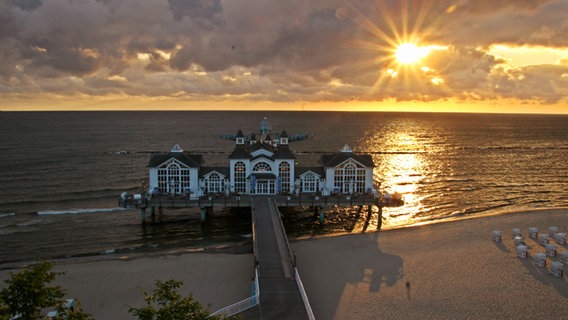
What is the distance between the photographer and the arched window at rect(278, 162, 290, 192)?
46938 mm

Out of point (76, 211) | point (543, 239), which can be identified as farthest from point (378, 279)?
point (76, 211)

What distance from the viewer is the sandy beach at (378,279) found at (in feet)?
85.1

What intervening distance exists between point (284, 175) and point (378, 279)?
19403 mm

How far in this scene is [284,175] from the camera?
155ft

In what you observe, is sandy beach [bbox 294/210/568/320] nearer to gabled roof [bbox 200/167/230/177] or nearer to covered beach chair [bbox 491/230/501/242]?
covered beach chair [bbox 491/230/501/242]

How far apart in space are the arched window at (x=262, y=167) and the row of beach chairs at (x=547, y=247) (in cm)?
2145

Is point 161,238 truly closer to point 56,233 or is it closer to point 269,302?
point 56,233

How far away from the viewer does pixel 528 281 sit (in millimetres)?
29344

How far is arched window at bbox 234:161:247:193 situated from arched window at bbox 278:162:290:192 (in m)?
3.56

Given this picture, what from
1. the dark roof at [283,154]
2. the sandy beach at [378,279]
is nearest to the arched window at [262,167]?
the dark roof at [283,154]

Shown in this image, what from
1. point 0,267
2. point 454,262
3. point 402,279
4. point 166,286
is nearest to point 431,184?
point 454,262

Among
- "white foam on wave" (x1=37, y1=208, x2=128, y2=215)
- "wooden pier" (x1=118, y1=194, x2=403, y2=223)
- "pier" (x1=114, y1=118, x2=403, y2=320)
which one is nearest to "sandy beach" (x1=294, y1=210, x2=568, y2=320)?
"wooden pier" (x1=118, y1=194, x2=403, y2=223)

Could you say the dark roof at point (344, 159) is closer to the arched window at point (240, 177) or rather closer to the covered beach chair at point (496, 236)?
the arched window at point (240, 177)

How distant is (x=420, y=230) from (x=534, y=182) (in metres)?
35.8
